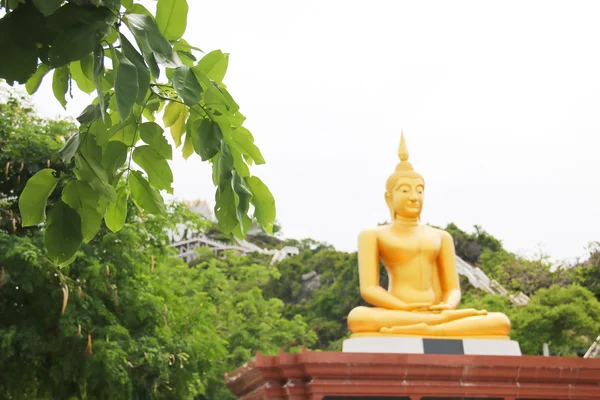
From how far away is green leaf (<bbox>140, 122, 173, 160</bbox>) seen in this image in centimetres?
185

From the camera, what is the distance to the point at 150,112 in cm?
224

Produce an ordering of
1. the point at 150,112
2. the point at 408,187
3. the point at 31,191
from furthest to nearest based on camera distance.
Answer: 1. the point at 408,187
2. the point at 150,112
3. the point at 31,191

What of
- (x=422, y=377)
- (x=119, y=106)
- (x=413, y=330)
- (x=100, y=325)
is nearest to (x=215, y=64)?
(x=119, y=106)

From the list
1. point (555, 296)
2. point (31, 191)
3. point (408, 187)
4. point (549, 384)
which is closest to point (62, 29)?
point (31, 191)

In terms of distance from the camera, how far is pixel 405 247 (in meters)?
9.19

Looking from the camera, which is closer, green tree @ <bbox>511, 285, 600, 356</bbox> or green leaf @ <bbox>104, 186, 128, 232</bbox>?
green leaf @ <bbox>104, 186, 128, 232</bbox>

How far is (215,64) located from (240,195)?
303 mm

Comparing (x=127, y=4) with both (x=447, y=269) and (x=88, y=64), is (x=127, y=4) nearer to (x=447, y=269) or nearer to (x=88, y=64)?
(x=88, y=64)

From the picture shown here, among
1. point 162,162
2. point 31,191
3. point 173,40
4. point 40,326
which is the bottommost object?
point 31,191

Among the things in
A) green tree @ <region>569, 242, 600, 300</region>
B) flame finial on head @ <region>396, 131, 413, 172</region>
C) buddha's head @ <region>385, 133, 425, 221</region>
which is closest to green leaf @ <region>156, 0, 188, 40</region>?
buddha's head @ <region>385, 133, 425, 221</region>

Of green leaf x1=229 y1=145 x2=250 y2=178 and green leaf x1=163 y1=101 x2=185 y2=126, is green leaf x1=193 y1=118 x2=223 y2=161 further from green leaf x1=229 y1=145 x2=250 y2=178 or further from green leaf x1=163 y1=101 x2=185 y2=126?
green leaf x1=163 y1=101 x2=185 y2=126

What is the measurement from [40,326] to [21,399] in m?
1.23

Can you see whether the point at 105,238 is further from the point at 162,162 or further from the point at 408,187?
the point at 162,162

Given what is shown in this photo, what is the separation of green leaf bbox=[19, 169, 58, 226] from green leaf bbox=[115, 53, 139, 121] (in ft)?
1.58
